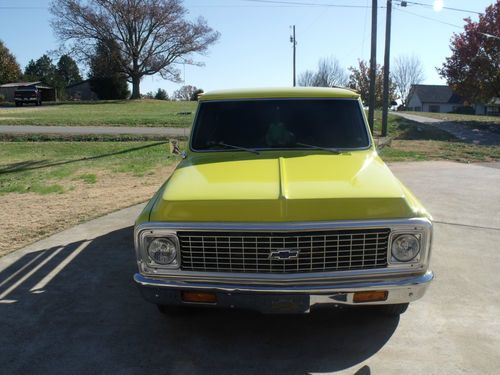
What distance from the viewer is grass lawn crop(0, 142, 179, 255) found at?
24.0 feet

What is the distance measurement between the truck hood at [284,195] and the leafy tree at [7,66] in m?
62.2

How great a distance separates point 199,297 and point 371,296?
115 cm

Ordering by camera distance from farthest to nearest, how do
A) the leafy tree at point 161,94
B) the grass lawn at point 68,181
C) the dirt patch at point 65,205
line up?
the leafy tree at point 161,94 < the grass lawn at point 68,181 < the dirt patch at point 65,205

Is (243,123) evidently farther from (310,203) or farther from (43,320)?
(43,320)

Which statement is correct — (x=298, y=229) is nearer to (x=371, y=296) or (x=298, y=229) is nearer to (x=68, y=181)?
(x=371, y=296)

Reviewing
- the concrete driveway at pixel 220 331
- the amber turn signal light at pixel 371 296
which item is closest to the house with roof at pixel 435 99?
the concrete driveway at pixel 220 331

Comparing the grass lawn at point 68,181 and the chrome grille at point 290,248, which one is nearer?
the chrome grille at point 290,248

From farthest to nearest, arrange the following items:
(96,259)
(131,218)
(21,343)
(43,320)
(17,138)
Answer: (17,138) → (131,218) → (96,259) → (43,320) → (21,343)

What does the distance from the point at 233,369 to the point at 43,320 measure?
181 centimetres

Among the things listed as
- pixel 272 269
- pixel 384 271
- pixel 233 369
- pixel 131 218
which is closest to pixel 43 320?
pixel 233 369

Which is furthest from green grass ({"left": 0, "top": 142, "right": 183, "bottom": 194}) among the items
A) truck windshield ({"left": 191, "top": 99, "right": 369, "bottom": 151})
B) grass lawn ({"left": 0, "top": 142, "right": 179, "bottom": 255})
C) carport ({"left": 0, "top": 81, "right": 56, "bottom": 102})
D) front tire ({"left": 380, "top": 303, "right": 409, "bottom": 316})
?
carport ({"left": 0, "top": 81, "right": 56, "bottom": 102})

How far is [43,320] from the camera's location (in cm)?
416

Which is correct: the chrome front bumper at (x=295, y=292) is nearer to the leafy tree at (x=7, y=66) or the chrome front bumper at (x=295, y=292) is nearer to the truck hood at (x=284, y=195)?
the truck hood at (x=284, y=195)

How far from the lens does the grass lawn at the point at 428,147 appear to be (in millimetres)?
14859
